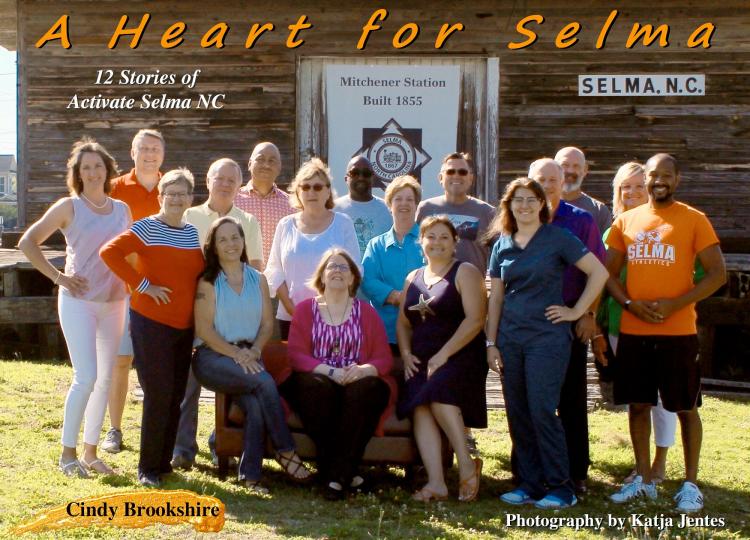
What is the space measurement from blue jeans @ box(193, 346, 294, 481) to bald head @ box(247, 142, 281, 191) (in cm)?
150

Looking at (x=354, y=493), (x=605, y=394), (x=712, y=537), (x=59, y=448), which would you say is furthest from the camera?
(x=605, y=394)

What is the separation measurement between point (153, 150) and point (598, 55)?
637cm

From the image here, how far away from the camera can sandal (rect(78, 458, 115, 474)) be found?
5336 mm

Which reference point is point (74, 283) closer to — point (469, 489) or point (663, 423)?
point (469, 489)

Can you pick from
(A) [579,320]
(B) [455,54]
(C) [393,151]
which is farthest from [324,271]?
(B) [455,54]

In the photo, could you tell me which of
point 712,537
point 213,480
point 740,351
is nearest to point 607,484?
point 712,537

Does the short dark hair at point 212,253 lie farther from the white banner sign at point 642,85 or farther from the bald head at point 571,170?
the white banner sign at point 642,85

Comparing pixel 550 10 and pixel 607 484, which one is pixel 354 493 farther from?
pixel 550 10

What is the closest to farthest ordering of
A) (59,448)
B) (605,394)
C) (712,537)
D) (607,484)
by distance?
(712,537) → (607,484) → (59,448) → (605,394)

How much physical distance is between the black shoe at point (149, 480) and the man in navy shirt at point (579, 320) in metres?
2.26

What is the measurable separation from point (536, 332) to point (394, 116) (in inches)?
248

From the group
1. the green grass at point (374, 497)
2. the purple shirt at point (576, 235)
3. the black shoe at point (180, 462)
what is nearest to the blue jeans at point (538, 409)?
the green grass at point (374, 497)

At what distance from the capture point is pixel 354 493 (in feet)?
16.8

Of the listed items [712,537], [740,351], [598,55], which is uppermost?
[598,55]
